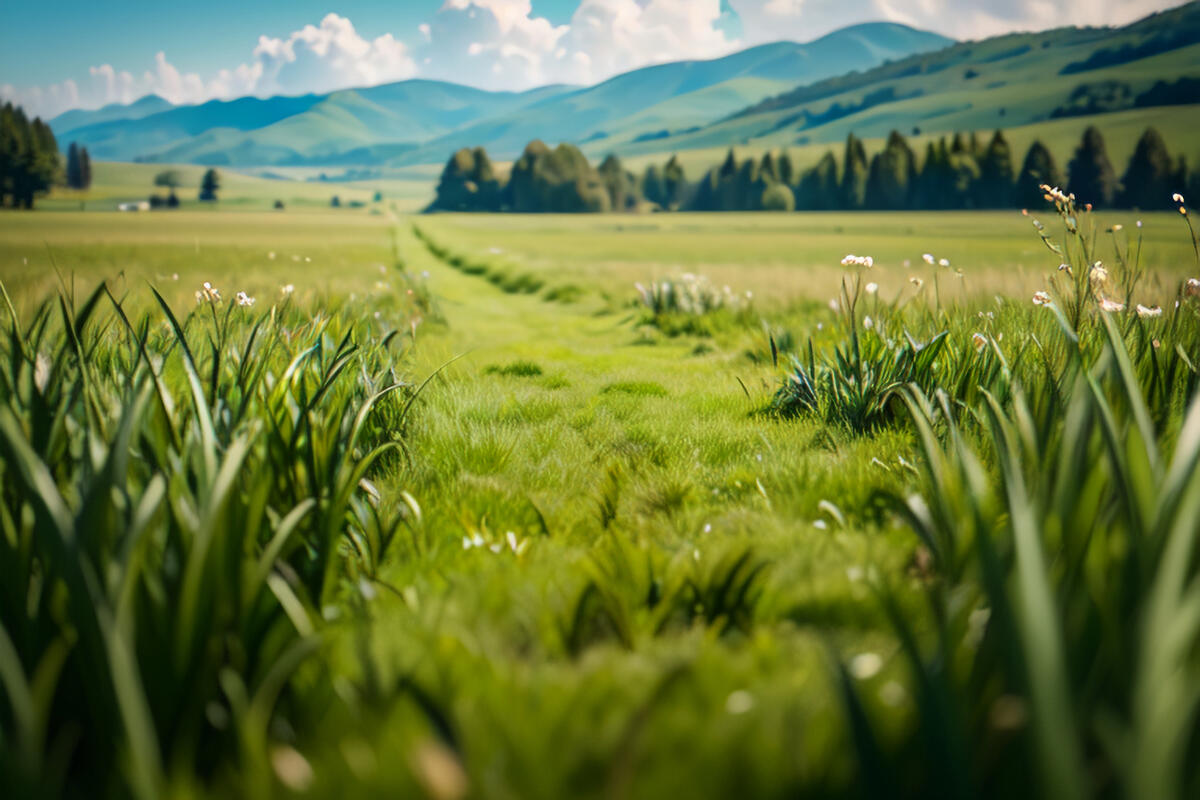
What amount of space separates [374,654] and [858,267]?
4.19 meters

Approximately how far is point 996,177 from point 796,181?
53.6 metres

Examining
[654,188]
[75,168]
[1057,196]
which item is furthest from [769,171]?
[1057,196]

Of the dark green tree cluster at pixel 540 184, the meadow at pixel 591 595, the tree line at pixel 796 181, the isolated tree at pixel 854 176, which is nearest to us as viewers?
the meadow at pixel 591 595

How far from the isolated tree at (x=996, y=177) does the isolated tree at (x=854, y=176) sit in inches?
1180

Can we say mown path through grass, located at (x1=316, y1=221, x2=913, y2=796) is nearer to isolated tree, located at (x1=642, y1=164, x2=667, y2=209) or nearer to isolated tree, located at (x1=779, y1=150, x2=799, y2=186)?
isolated tree, located at (x1=779, y1=150, x2=799, y2=186)

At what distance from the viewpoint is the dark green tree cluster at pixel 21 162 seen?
42.7 feet

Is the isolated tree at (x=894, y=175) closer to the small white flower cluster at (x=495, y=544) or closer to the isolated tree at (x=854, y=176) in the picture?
the isolated tree at (x=854, y=176)

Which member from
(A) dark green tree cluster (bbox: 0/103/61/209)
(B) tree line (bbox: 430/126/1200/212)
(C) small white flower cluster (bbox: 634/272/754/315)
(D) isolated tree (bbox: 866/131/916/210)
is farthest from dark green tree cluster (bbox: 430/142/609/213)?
(C) small white flower cluster (bbox: 634/272/754/315)

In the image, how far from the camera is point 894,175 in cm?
7706

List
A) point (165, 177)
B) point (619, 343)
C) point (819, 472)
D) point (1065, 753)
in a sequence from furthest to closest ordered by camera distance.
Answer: point (165, 177) → point (619, 343) → point (819, 472) → point (1065, 753)

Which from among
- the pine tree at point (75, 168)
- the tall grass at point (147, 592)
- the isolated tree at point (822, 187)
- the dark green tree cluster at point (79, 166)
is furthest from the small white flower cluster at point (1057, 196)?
the isolated tree at point (822, 187)

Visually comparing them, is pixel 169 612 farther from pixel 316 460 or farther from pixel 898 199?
pixel 898 199

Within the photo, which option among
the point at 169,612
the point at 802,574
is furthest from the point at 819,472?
the point at 169,612

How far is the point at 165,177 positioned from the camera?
120 meters
